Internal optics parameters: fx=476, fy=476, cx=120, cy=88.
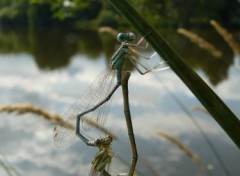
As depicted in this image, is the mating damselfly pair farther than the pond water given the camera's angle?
No

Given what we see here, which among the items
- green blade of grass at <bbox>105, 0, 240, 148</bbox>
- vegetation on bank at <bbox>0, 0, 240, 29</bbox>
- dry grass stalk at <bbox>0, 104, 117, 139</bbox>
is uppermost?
vegetation on bank at <bbox>0, 0, 240, 29</bbox>

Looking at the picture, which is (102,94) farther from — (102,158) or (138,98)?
(138,98)

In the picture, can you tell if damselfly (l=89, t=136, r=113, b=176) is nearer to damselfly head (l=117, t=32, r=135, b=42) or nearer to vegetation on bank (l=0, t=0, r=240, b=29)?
damselfly head (l=117, t=32, r=135, b=42)

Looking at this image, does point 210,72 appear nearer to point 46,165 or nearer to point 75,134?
point 46,165

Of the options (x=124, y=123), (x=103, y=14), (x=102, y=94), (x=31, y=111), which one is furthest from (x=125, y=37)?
(x=103, y=14)

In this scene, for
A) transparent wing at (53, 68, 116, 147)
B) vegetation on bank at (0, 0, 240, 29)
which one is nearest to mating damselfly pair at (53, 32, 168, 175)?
transparent wing at (53, 68, 116, 147)

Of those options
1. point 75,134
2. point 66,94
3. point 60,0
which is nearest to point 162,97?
point 66,94
